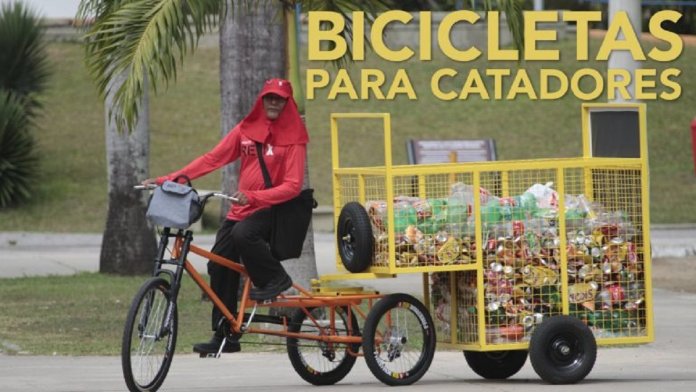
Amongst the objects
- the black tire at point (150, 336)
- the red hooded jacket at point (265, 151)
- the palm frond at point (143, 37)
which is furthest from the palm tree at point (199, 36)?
the black tire at point (150, 336)

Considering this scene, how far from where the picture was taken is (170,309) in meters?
8.52

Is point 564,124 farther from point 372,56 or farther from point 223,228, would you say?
point 223,228

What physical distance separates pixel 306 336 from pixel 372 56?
23602mm

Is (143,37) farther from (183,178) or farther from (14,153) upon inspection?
(14,153)

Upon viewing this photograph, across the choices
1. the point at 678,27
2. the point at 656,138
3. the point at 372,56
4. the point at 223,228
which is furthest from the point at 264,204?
the point at 678,27

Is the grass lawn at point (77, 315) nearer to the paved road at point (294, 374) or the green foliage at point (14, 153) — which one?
the paved road at point (294, 374)

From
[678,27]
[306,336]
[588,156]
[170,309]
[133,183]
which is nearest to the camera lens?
[170,309]

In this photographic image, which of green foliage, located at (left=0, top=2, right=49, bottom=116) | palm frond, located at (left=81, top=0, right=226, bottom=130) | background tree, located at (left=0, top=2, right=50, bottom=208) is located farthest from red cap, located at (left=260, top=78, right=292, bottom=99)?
green foliage, located at (left=0, top=2, right=49, bottom=116)

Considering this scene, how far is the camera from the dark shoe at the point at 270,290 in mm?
8914

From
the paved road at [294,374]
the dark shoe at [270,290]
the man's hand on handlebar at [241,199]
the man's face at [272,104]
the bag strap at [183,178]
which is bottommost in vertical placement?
the paved road at [294,374]

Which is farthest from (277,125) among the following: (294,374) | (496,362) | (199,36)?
(199,36)

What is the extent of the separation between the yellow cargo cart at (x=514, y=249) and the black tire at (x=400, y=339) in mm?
213

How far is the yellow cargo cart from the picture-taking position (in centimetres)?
897

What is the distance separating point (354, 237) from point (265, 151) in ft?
2.40
